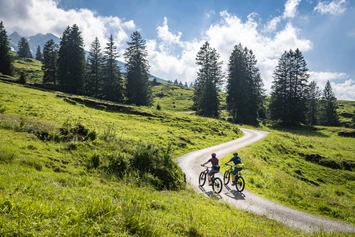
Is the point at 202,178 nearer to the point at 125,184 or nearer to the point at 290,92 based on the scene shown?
the point at 125,184

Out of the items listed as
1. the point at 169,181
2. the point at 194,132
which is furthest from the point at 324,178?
the point at 169,181

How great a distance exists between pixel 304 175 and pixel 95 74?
190 ft

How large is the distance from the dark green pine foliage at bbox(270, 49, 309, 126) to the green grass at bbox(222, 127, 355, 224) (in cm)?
2174

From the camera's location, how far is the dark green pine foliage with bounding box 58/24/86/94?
6538 centimetres

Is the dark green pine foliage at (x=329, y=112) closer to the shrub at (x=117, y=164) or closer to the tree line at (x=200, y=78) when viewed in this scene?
the tree line at (x=200, y=78)

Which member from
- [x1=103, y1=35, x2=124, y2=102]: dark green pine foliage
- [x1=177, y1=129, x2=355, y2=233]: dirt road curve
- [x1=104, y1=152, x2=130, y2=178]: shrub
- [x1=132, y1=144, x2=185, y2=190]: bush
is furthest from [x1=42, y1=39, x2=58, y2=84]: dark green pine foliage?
[x1=132, y1=144, x2=185, y2=190]: bush

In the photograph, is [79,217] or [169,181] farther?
[169,181]

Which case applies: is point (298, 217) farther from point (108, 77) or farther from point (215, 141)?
point (108, 77)

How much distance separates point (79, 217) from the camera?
18.5 ft

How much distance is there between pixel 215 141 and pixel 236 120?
35.8 metres

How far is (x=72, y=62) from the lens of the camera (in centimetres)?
6606

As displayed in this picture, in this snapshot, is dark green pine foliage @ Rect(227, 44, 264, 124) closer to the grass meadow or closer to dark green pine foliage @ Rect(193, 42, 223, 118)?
dark green pine foliage @ Rect(193, 42, 223, 118)

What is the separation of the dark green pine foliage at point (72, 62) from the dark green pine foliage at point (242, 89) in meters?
43.2

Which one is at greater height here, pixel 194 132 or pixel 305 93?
pixel 305 93
